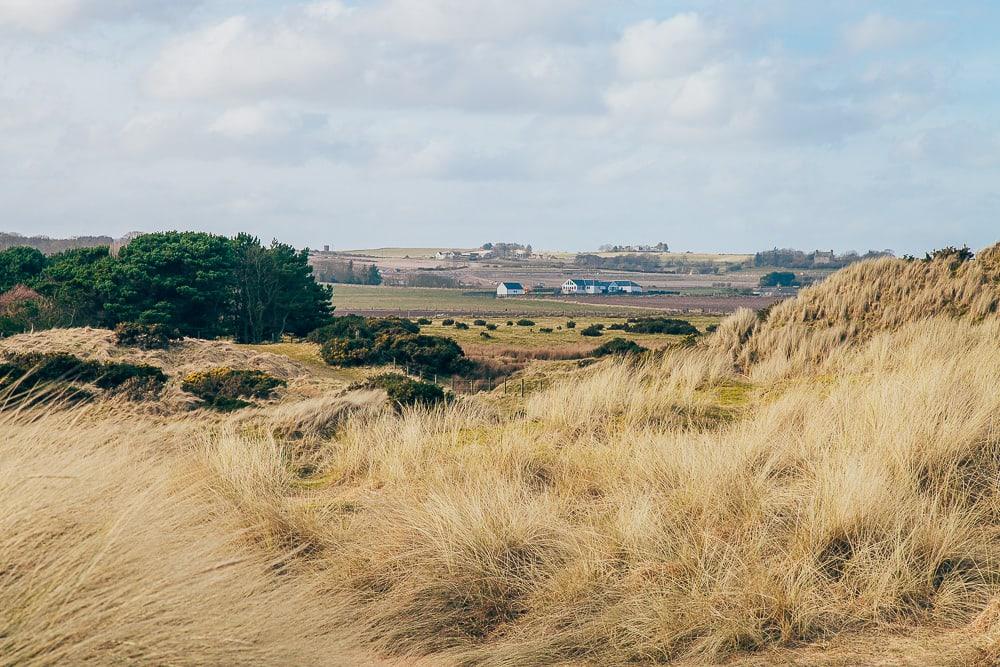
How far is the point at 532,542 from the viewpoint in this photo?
228 inches

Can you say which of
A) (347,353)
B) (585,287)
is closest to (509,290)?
(585,287)

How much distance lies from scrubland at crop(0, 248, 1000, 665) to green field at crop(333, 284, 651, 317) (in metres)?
69.2

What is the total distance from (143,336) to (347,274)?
114 metres

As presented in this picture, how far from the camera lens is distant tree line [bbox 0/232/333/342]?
38.4 meters

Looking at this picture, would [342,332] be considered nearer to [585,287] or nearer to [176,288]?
[176,288]

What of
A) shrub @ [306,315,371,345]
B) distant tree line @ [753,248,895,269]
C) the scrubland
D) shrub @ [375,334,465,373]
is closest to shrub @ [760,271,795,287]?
distant tree line @ [753,248,895,269]

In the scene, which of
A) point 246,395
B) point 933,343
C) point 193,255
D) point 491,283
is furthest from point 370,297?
point 933,343

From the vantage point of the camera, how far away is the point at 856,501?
18.3ft

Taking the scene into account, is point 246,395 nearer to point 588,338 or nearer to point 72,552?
point 72,552

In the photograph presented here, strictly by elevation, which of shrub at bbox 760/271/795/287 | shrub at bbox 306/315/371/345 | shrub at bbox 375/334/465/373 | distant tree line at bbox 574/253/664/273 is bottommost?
shrub at bbox 375/334/465/373

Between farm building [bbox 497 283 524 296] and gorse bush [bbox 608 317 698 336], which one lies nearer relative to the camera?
gorse bush [bbox 608 317 698 336]

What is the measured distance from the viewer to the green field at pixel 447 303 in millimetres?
82312

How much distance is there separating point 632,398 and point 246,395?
9763 millimetres

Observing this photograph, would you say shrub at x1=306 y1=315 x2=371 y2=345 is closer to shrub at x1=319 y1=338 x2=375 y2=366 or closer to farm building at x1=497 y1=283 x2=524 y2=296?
shrub at x1=319 y1=338 x2=375 y2=366
